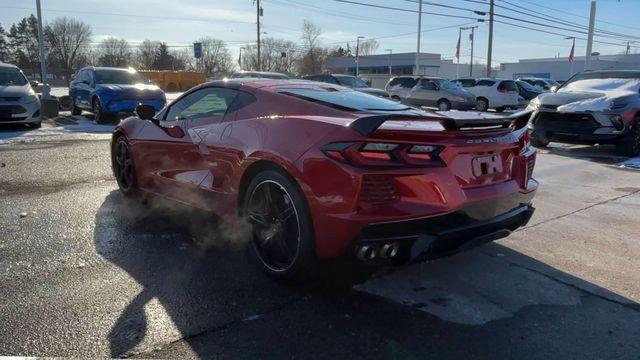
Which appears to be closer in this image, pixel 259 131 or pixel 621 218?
pixel 259 131

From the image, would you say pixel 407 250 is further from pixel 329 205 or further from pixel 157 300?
pixel 157 300

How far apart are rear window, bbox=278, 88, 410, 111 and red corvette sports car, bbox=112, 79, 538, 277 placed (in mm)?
20

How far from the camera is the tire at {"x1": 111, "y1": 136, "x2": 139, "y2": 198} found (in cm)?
540

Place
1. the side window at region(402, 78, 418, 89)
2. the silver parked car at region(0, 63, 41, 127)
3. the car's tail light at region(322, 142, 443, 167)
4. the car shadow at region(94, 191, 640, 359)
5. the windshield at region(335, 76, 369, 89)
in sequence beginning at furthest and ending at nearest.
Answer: the side window at region(402, 78, 418, 89) < the windshield at region(335, 76, 369, 89) < the silver parked car at region(0, 63, 41, 127) < the car's tail light at region(322, 142, 443, 167) < the car shadow at region(94, 191, 640, 359)

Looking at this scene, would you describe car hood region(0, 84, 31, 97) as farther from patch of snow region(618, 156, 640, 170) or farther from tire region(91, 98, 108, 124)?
patch of snow region(618, 156, 640, 170)

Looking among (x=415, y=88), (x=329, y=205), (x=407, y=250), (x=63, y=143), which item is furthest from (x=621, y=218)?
(x=415, y=88)

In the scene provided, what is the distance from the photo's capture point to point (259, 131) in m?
3.57

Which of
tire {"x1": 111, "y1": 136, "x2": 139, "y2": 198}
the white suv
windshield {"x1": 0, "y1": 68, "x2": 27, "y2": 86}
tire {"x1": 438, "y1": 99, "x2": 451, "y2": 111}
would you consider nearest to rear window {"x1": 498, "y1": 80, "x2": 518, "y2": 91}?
the white suv

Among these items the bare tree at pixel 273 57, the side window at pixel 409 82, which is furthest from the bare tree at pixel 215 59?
the side window at pixel 409 82

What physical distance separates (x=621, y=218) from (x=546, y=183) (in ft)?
5.96

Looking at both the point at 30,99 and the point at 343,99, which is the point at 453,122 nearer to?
the point at 343,99

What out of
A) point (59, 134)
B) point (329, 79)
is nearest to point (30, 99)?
point (59, 134)

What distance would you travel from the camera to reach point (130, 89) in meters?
13.9

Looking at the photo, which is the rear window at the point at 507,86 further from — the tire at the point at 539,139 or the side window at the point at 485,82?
the tire at the point at 539,139
